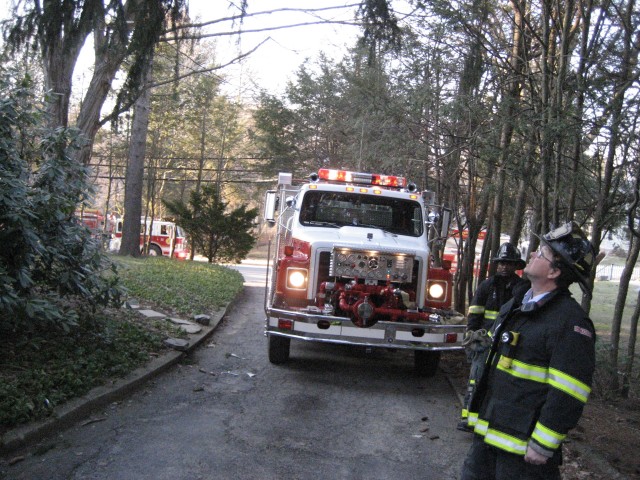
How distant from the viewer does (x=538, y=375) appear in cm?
290

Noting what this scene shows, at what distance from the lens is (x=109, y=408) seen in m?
5.88

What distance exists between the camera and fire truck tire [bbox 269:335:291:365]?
8266 millimetres

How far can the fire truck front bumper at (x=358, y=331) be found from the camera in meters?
7.32

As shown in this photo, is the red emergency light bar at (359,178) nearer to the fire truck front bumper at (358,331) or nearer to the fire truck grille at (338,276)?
the fire truck grille at (338,276)

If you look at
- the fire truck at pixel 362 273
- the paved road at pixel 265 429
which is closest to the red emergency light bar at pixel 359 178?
the fire truck at pixel 362 273

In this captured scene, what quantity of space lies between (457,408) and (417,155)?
716 cm

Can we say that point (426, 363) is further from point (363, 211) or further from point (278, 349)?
point (363, 211)

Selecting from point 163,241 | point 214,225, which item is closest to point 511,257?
point 214,225

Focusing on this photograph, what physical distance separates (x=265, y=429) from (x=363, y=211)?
4.17 meters

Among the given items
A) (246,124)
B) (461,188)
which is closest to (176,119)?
(246,124)

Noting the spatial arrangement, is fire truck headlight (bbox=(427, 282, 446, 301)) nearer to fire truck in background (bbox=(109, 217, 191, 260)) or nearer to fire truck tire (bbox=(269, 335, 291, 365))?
fire truck tire (bbox=(269, 335, 291, 365))

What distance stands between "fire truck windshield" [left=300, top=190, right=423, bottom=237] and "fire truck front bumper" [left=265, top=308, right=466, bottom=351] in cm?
194

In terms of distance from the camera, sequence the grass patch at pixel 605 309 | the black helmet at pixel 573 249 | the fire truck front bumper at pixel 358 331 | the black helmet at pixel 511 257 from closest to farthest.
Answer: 1. the black helmet at pixel 573 249
2. the black helmet at pixel 511 257
3. the fire truck front bumper at pixel 358 331
4. the grass patch at pixel 605 309

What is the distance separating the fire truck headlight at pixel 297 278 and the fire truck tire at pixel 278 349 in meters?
0.80
